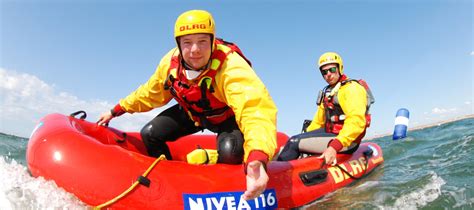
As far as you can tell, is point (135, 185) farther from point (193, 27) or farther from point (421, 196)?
point (421, 196)

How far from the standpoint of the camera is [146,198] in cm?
254

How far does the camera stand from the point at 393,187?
3.97 m

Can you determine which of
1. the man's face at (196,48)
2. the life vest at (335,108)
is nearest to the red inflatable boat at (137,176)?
the man's face at (196,48)

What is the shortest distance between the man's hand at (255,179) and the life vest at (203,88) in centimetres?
95

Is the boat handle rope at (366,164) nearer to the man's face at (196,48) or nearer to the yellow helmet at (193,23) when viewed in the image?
the man's face at (196,48)

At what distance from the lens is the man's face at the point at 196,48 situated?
2750mm

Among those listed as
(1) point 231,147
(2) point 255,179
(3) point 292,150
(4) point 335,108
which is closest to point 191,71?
(1) point 231,147

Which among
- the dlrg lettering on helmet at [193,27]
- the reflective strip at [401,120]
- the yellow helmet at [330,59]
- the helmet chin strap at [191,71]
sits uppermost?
the yellow helmet at [330,59]

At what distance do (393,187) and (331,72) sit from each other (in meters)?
1.74

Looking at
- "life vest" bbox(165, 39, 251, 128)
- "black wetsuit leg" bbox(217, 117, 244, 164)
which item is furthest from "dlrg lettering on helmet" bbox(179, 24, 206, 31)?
"black wetsuit leg" bbox(217, 117, 244, 164)

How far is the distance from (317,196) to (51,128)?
254 cm

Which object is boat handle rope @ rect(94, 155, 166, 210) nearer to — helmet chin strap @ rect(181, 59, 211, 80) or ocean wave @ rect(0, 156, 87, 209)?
ocean wave @ rect(0, 156, 87, 209)

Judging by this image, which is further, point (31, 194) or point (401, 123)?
point (401, 123)

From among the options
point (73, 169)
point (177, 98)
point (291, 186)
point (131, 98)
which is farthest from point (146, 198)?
point (131, 98)
